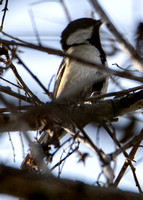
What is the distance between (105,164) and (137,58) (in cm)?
82

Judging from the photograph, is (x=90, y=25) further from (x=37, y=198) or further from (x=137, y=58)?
(x=37, y=198)

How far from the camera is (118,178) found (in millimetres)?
2645

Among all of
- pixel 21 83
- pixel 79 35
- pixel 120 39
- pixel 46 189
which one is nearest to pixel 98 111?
pixel 21 83

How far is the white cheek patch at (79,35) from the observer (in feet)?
17.8

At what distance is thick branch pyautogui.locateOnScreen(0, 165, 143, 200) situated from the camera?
3.47ft

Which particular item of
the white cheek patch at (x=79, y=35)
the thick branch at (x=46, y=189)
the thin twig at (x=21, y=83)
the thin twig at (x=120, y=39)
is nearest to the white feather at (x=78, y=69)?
the white cheek patch at (x=79, y=35)

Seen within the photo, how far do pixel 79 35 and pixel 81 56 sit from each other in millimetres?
769

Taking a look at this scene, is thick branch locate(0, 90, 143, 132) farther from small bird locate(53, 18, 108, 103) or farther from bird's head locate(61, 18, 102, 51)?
bird's head locate(61, 18, 102, 51)

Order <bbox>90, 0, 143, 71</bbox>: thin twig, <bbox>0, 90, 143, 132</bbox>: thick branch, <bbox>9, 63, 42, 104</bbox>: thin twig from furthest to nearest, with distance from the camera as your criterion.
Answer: <bbox>9, 63, 42, 104</bbox>: thin twig → <bbox>0, 90, 143, 132</bbox>: thick branch → <bbox>90, 0, 143, 71</bbox>: thin twig

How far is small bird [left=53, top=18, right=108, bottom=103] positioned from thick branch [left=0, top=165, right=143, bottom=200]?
3.00m

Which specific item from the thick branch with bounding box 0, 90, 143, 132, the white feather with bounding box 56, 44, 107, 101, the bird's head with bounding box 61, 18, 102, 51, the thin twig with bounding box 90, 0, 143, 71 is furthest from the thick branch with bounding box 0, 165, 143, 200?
the bird's head with bounding box 61, 18, 102, 51

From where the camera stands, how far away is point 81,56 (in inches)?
191

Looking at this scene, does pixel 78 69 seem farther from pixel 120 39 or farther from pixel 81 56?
pixel 120 39

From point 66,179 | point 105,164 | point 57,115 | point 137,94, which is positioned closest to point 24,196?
point 66,179
